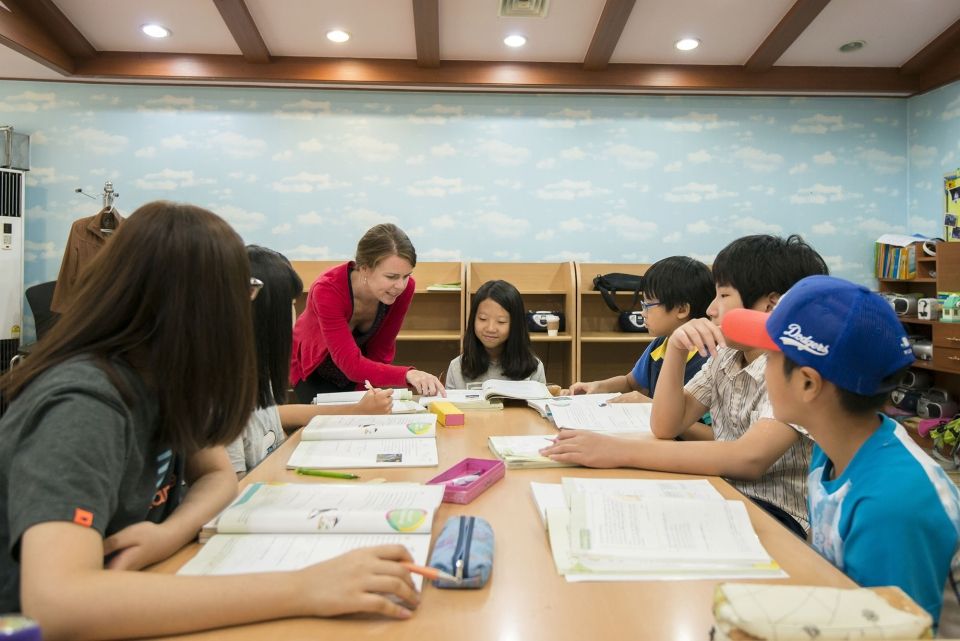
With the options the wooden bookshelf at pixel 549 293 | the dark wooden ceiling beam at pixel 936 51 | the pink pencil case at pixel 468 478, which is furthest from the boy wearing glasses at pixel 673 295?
the dark wooden ceiling beam at pixel 936 51

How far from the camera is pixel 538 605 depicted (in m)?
0.76

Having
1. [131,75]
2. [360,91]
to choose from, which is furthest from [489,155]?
[131,75]

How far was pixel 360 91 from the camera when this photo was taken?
483 centimetres

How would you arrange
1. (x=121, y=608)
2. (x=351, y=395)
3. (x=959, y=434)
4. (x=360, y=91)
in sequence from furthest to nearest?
(x=360, y=91), (x=959, y=434), (x=351, y=395), (x=121, y=608)

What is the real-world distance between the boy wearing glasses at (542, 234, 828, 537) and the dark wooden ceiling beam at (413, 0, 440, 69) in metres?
2.92

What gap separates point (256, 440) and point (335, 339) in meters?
1.01

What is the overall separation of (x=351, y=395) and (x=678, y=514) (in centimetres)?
142

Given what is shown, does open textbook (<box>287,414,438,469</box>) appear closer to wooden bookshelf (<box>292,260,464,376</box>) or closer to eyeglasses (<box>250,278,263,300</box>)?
eyeglasses (<box>250,278,263,300</box>)

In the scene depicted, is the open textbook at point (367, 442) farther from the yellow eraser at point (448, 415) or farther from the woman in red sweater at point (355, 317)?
the woman in red sweater at point (355, 317)

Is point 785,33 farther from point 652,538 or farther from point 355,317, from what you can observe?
point 652,538

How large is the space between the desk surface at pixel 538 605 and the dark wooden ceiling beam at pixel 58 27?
4.38 meters

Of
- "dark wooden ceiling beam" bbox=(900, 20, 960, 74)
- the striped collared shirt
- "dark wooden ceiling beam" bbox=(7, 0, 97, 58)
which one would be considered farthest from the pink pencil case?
"dark wooden ceiling beam" bbox=(900, 20, 960, 74)

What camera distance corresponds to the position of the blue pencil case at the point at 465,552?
792 millimetres

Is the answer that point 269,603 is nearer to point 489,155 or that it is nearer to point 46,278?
point 489,155
